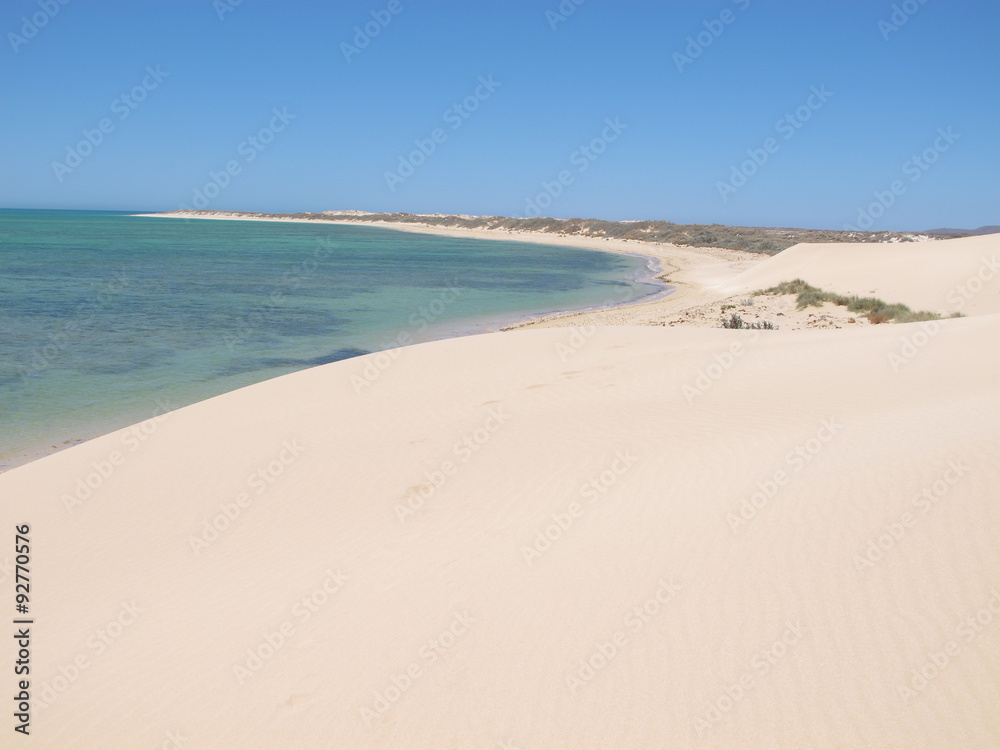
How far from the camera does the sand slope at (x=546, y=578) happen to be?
3.12 meters

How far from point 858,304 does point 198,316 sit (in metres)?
19.1

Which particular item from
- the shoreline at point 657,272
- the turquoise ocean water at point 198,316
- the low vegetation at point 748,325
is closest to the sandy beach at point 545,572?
the turquoise ocean water at point 198,316

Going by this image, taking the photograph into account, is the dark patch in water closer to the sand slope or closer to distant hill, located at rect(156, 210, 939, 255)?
the sand slope

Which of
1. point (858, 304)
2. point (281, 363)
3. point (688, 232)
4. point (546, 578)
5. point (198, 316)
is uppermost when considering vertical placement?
point (688, 232)

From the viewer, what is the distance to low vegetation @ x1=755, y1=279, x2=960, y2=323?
55.1ft

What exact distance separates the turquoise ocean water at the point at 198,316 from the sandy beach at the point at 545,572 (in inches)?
148

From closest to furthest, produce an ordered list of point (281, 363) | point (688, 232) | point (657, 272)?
point (281, 363) < point (657, 272) < point (688, 232)

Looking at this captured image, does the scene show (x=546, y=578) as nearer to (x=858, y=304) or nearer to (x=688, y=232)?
(x=858, y=304)

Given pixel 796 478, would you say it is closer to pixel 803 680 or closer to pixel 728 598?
pixel 728 598

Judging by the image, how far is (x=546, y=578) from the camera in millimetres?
4199

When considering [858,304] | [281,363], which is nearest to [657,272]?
[858,304]

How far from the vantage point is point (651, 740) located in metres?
2.93

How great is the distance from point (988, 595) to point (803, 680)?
117 cm

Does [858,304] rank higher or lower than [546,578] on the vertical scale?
higher
